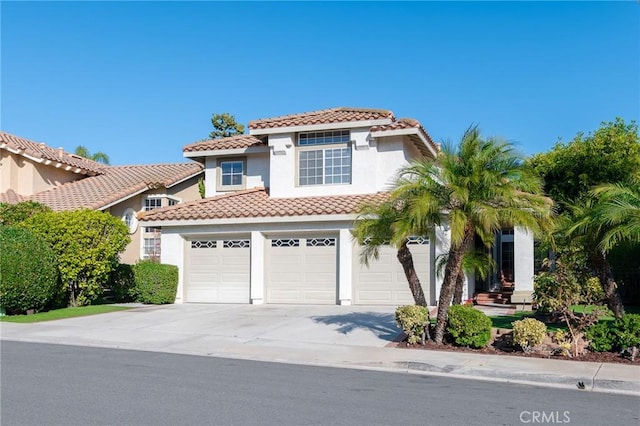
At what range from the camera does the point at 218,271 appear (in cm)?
2072

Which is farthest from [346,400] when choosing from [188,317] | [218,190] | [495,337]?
[218,190]

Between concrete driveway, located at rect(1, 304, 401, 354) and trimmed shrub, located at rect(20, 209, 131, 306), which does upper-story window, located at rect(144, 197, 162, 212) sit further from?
concrete driveway, located at rect(1, 304, 401, 354)

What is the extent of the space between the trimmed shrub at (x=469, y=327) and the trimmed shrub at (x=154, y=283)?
11.3m

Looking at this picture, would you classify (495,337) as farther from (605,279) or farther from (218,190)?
(218,190)

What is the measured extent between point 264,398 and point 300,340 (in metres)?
5.15

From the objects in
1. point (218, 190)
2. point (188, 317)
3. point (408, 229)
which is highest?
point (218, 190)

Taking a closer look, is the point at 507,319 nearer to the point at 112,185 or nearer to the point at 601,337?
the point at 601,337

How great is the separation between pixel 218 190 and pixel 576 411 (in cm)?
1789

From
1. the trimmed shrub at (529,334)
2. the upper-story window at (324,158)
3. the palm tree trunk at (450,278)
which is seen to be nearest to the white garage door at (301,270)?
the upper-story window at (324,158)

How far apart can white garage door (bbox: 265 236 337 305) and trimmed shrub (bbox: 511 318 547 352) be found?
28.6ft

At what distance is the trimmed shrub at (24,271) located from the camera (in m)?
16.7

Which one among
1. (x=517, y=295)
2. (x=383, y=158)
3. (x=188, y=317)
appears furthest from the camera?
(x=383, y=158)

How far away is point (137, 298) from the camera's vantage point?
68.0 ft

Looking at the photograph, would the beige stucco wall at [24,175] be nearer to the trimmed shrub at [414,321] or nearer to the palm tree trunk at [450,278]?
the trimmed shrub at [414,321]
